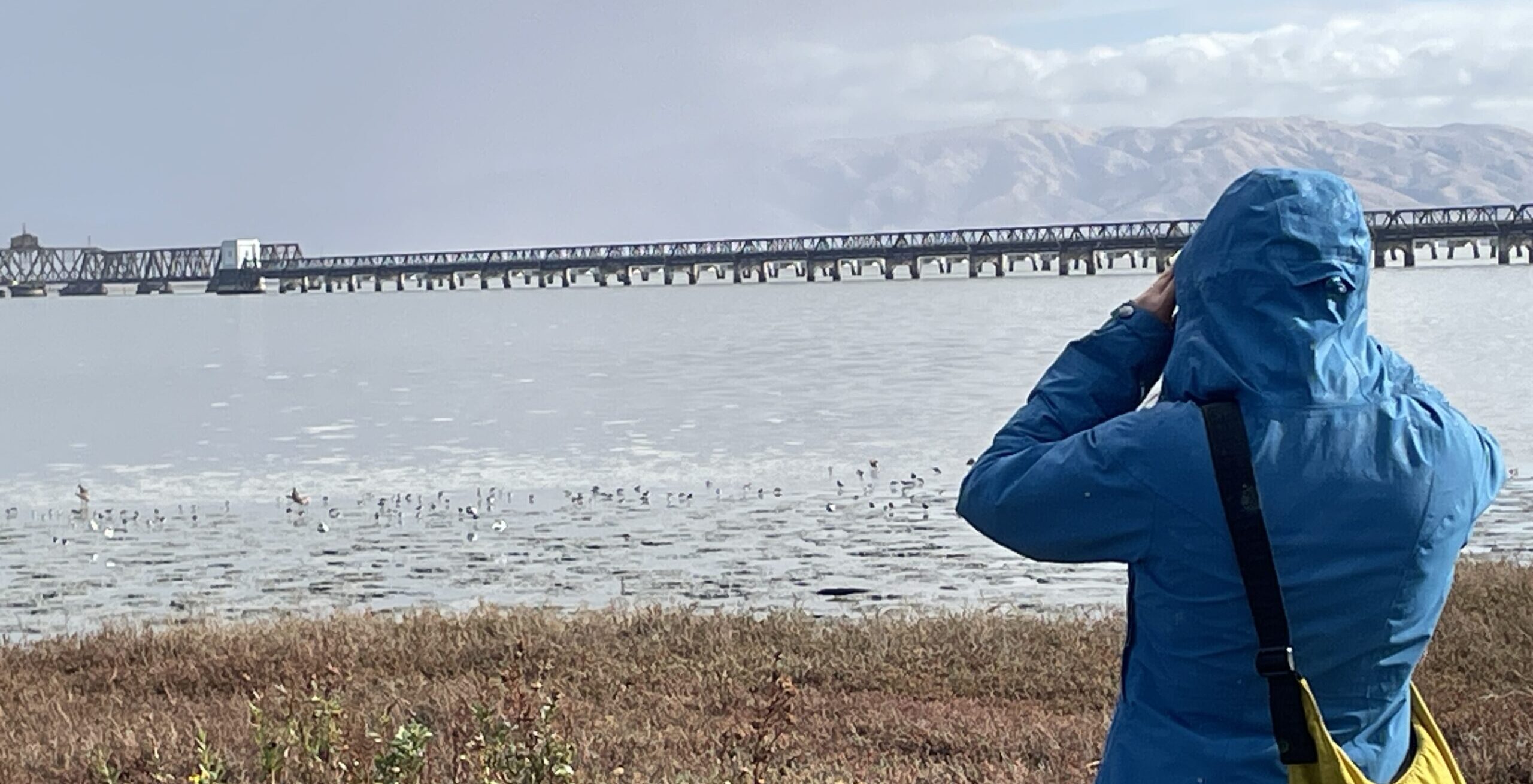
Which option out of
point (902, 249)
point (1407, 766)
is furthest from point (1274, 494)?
point (902, 249)

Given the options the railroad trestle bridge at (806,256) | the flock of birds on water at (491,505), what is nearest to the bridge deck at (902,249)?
the railroad trestle bridge at (806,256)

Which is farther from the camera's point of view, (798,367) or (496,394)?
(798,367)

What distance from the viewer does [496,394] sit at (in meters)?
31.3

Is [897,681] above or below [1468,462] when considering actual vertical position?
below

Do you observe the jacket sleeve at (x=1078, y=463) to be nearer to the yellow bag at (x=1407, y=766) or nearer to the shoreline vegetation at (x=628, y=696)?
the yellow bag at (x=1407, y=766)

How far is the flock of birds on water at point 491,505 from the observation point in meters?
15.8

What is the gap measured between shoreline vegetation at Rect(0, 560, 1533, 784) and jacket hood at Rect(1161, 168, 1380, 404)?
82.9 inches

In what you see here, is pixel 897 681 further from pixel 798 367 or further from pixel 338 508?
pixel 798 367

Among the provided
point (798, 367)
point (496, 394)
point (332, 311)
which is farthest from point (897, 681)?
point (332, 311)

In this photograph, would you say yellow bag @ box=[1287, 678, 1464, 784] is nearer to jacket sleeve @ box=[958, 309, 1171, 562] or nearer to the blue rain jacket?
the blue rain jacket

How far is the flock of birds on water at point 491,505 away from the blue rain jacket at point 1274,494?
12.4 metres

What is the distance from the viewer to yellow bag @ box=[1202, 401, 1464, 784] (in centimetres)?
259

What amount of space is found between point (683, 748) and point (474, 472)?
43.4 ft

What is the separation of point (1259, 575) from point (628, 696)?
560 cm
